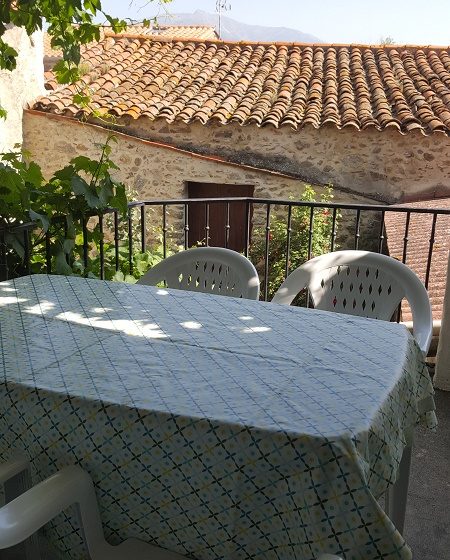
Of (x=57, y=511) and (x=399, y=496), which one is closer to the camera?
(x=57, y=511)

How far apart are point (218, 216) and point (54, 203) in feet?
19.8

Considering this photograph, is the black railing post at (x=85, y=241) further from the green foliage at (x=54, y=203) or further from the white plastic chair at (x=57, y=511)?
the white plastic chair at (x=57, y=511)

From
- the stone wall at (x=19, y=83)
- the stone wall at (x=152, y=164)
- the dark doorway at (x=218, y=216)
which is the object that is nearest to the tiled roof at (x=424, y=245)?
the stone wall at (x=152, y=164)

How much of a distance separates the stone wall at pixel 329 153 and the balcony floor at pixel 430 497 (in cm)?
585

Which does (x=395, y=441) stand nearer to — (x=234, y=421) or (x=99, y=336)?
(x=234, y=421)

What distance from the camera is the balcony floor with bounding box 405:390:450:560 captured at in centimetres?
197

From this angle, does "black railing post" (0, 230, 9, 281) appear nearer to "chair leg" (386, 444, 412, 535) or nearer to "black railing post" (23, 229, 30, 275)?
"black railing post" (23, 229, 30, 275)

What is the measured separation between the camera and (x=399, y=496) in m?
1.72

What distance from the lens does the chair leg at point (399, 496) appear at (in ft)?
5.56

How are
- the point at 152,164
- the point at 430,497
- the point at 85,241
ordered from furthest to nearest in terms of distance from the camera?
the point at 152,164 → the point at 85,241 → the point at 430,497

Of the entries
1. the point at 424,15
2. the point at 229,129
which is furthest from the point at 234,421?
the point at 424,15

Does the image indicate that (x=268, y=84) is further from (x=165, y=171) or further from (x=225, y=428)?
(x=225, y=428)

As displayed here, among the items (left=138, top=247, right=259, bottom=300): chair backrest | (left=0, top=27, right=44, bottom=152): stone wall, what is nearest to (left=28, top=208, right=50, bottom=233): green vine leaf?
(left=138, top=247, right=259, bottom=300): chair backrest

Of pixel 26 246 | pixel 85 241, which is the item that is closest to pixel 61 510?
pixel 26 246
